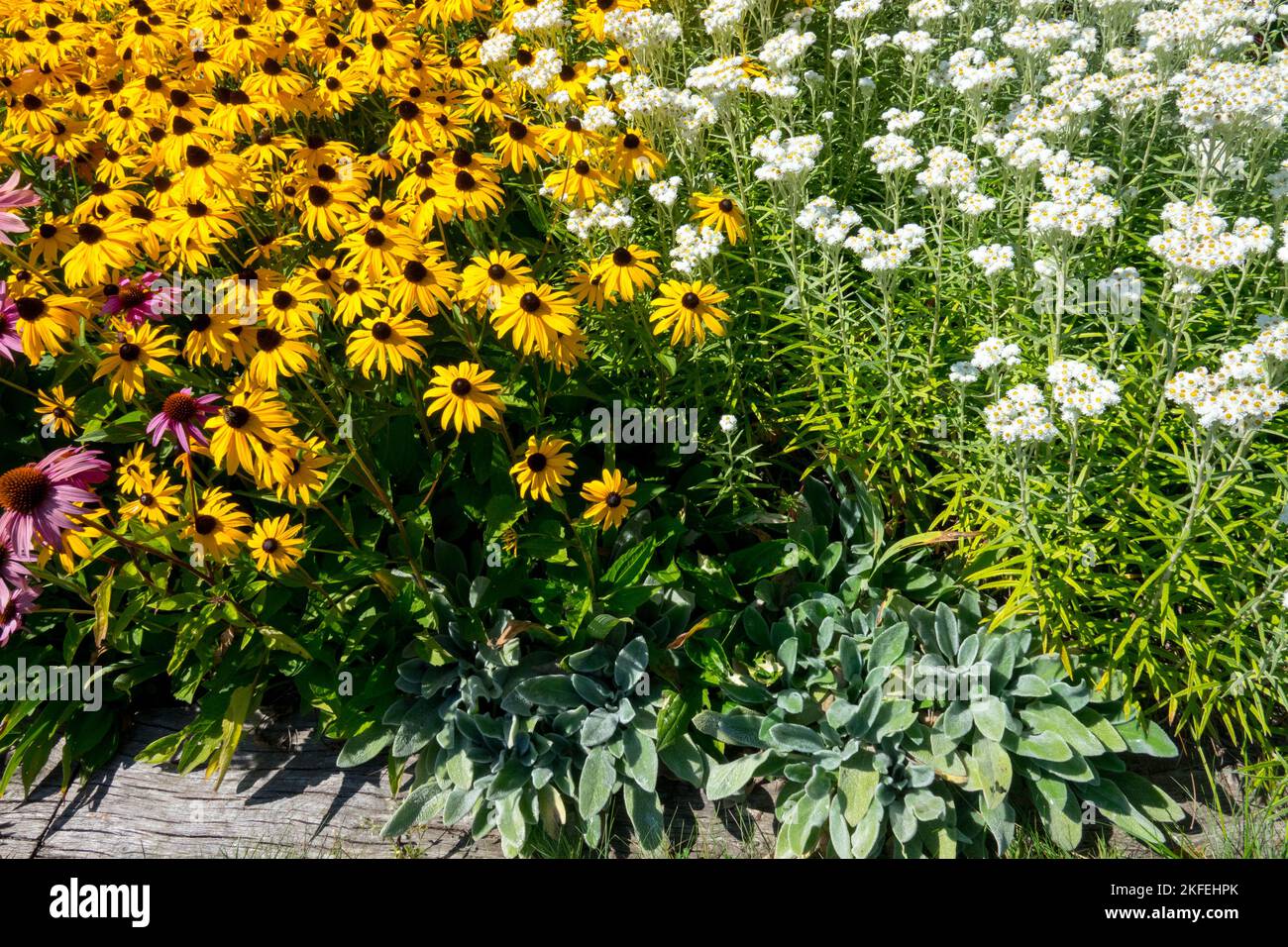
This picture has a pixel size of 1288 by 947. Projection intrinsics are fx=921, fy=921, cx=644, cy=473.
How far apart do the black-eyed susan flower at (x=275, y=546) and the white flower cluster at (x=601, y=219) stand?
1.43 metres

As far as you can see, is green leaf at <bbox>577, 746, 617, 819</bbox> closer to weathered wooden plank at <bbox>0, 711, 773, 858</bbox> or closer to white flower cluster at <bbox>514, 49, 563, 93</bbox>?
weathered wooden plank at <bbox>0, 711, 773, 858</bbox>

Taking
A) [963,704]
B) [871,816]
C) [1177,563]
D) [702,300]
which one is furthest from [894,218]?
[871,816]

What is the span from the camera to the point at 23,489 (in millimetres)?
2379

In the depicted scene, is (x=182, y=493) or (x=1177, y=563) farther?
(x=182, y=493)

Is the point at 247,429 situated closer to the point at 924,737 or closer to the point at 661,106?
the point at 661,106

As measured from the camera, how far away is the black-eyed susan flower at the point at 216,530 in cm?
282

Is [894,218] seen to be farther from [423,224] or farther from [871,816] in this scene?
[871,816]

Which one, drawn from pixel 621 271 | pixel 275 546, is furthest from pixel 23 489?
pixel 621 271

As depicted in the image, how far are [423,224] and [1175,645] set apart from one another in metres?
3.08

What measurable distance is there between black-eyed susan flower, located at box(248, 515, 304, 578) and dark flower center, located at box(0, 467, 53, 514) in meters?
0.61

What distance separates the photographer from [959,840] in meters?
3.08

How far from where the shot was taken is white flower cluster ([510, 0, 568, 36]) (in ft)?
11.8

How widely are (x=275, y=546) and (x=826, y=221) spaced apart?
2.14 meters

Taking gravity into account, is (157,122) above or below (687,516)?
above
